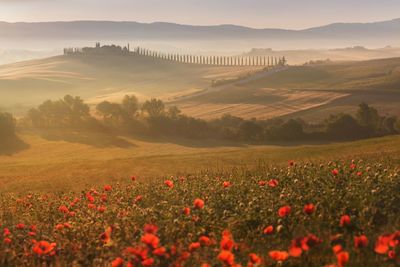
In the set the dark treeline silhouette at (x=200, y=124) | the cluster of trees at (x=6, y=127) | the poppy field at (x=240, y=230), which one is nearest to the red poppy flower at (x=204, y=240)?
the poppy field at (x=240, y=230)

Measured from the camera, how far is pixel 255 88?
148 meters

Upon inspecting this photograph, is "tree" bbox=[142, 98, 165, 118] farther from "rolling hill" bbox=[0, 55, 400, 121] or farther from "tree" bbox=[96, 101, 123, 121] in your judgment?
"rolling hill" bbox=[0, 55, 400, 121]

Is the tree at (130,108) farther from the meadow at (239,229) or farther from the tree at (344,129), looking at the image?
the meadow at (239,229)

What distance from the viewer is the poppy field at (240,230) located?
691cm

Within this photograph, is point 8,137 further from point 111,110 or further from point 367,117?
point 367,117

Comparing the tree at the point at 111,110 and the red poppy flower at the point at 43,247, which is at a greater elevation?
the red poppy flower at the point at 43,247

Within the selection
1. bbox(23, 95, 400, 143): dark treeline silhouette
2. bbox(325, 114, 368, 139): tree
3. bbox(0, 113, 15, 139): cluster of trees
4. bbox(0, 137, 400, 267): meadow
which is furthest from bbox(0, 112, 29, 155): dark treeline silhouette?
bbox(0, 137, 400, 267): meadow

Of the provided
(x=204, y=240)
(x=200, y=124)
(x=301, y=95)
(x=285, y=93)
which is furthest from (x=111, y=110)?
(x=204, y=240)

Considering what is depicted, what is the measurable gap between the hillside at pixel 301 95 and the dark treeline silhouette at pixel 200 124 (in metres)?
17.7

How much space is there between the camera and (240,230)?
9016 millimetres

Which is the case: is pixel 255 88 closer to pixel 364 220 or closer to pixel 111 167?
pixel 111 167

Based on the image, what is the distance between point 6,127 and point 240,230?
76.7 metres

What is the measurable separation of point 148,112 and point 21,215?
75.9 meters

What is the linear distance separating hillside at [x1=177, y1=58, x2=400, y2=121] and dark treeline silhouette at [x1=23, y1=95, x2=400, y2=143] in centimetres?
1770
